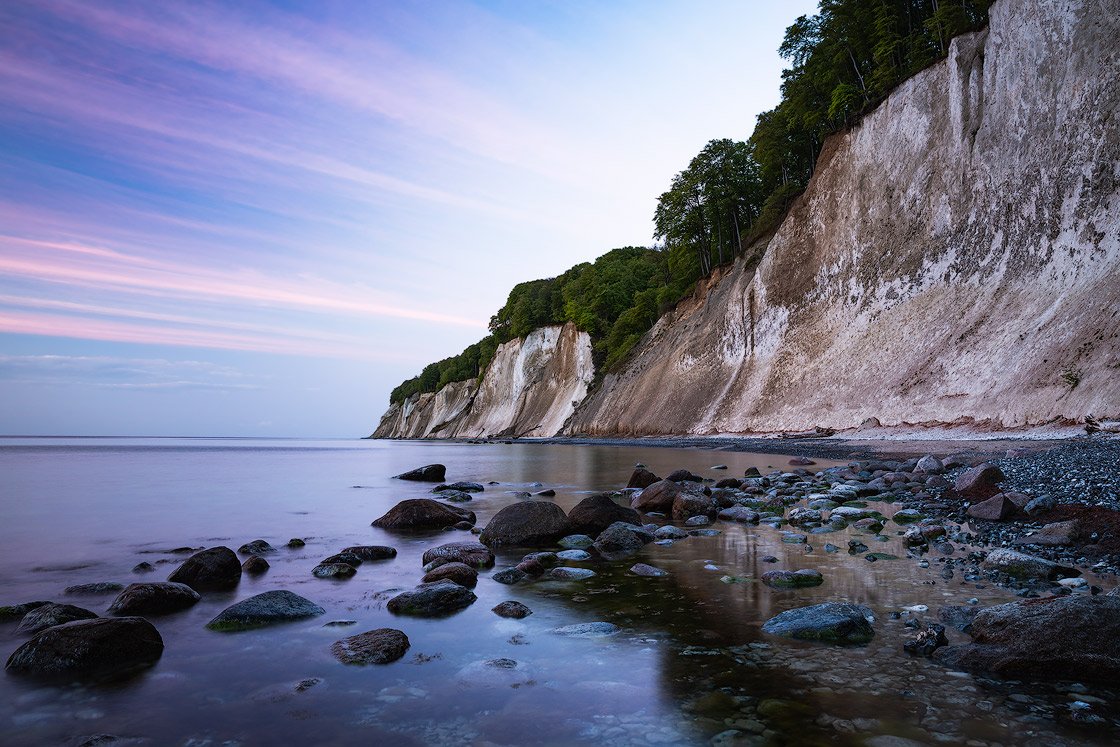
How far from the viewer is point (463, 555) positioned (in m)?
7.28

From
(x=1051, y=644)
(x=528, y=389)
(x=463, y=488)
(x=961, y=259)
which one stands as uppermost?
(x=961, y=259)

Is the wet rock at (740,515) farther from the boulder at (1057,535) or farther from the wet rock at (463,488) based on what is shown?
the wet rock at (463,488)

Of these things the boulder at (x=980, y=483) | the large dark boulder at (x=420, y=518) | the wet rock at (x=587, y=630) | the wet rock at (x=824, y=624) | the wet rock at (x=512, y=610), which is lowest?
the large dark boulder at (x=420, y=518)

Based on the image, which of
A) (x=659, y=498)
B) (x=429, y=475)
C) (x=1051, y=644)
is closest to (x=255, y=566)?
(x=659, y=498)

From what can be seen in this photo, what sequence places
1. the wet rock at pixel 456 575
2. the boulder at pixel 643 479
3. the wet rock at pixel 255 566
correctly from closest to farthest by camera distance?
the wet rock at pixel 456 575
the wet rock at pixel 255 566
the boulder at pixel 643 479

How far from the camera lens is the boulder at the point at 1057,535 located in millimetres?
6449

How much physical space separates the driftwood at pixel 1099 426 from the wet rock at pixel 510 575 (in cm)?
1517

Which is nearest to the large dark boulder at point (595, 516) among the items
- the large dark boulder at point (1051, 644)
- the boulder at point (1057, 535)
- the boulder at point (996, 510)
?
the boulder at point (996, 510)

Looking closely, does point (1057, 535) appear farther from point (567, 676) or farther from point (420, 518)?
point (420, 518)

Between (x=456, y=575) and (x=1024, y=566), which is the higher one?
(x=1024, y=566)

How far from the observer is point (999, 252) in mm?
23266

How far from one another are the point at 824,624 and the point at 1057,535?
4.02m

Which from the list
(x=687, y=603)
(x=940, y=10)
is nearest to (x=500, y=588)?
(x=687, y=603)

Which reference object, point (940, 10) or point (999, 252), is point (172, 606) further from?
point (940, 10)
